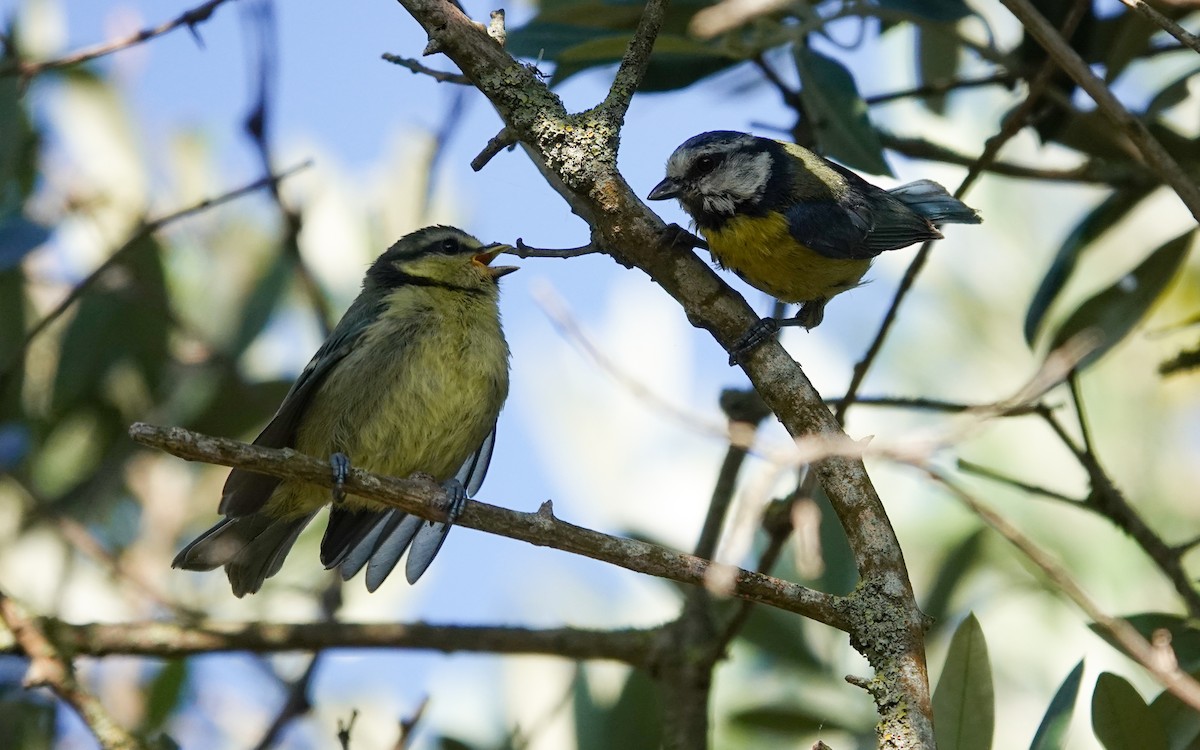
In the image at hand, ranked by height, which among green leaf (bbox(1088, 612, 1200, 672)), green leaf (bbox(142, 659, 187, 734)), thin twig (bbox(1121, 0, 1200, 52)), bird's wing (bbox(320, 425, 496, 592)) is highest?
thin twig (bbox(1121, 0, 1200, 52))

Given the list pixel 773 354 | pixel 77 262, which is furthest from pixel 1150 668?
pixel 77 262

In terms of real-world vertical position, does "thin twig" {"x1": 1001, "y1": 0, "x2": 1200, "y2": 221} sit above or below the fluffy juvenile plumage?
below

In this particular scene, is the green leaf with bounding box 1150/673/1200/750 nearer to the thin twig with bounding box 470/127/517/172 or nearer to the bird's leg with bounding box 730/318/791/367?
the bird's leg with bounding box 730/318/791/367

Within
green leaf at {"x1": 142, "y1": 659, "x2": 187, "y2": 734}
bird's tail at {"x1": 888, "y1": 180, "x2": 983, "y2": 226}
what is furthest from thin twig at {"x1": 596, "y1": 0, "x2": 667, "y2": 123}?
green leaf at {"x1": 142, "y1": 659, "x2": 187, "y2": 734}

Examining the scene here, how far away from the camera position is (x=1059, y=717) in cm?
275

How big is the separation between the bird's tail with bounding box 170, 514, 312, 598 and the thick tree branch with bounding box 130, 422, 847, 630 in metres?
1.46

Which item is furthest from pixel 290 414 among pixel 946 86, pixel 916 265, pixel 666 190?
pixel 946 86

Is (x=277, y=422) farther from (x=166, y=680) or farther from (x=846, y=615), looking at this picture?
(x=846, y=615)

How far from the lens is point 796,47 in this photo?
13.0 feet

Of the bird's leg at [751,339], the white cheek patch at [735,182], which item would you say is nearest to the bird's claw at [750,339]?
the bird's leg at [751,339]

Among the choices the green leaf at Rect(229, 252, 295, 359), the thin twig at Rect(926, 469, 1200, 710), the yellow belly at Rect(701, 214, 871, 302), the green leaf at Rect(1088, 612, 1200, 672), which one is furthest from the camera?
the green leaf at Rect(229, 252, 295, 359)

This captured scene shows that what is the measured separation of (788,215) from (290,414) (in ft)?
5.56

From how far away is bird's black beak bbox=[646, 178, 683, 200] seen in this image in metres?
4.23

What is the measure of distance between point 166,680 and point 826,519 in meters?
2.38
